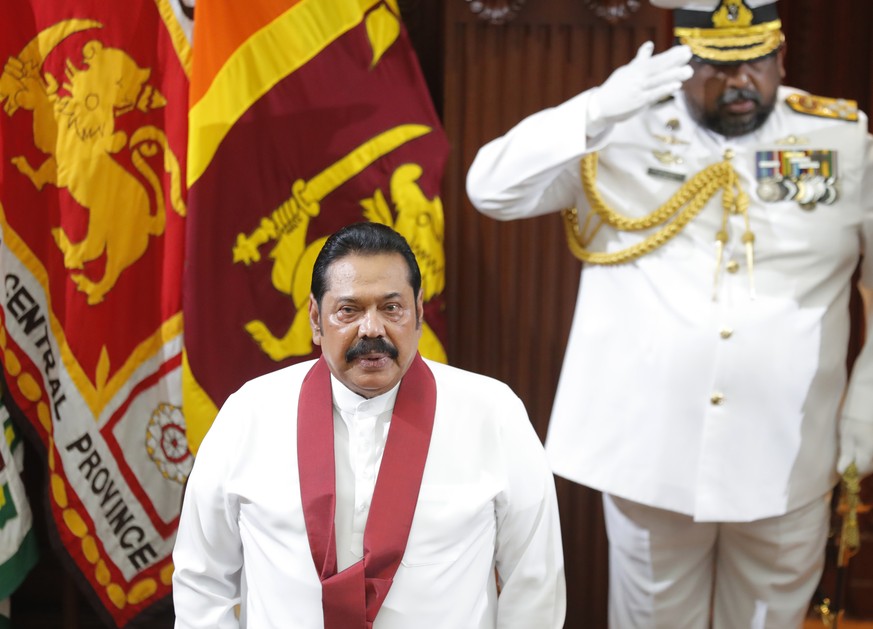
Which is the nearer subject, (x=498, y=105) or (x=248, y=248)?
(x=248, y=248)

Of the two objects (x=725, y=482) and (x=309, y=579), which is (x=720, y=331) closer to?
(x=725, y=482)

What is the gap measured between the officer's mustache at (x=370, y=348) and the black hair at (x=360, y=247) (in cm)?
10

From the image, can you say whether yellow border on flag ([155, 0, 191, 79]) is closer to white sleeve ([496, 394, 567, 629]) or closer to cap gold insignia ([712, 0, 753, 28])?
cap gold insignia ([712, 0, 753, 28])

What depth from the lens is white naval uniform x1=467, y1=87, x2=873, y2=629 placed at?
246cm

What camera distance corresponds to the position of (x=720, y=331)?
2449mm

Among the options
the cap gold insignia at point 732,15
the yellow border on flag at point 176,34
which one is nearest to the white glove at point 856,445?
the cap gold insignia at point 732,15

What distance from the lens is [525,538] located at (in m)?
1.85

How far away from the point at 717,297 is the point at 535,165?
1.56 ft

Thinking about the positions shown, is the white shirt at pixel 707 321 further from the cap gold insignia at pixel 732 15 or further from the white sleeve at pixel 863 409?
the cap gold insignia at pixel 732 15

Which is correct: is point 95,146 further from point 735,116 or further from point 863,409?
point 863,409

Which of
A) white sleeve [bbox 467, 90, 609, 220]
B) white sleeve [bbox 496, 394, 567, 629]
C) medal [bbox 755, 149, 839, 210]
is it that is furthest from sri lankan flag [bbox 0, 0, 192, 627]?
medal [bbox 755, 149, 839, 210]

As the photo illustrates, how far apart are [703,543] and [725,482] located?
21cm

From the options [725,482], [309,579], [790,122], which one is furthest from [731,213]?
[309,579]

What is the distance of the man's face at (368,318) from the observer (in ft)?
5.81
